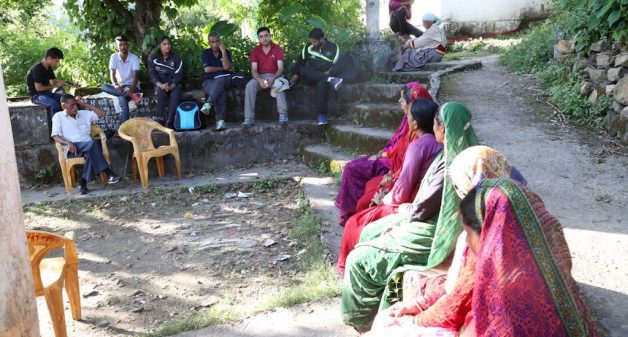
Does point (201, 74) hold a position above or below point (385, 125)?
above

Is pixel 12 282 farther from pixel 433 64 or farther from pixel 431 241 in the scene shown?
pixel 433 64

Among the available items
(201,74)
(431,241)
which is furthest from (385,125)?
(431,241)

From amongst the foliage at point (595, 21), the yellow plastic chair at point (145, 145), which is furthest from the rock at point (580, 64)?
the yellow plastic chair at point (145, 145)

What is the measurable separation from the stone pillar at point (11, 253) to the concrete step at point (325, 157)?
477 centimetres

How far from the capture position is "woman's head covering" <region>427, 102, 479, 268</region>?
2.70 metres

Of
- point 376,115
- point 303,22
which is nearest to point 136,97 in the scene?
point 303,22

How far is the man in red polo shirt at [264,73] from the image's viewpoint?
27.0 ft

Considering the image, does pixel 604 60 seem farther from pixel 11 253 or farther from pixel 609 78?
pixel 11 253

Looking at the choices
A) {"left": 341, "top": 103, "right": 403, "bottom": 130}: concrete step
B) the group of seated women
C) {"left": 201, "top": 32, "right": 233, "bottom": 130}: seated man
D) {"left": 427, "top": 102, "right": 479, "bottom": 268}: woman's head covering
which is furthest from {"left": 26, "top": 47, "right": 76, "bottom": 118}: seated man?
{"left": 427, "top": 102, "right": 479, "bottom": 268}: woman's head covering

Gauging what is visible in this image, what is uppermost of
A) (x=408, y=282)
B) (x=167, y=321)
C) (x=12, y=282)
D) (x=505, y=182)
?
(x=505, y=182)

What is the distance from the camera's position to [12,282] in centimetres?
221

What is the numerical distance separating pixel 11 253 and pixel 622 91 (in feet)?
18.3

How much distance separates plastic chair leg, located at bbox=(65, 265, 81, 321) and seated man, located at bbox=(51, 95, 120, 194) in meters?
3.46

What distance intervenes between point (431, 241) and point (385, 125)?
4554 millimetres
